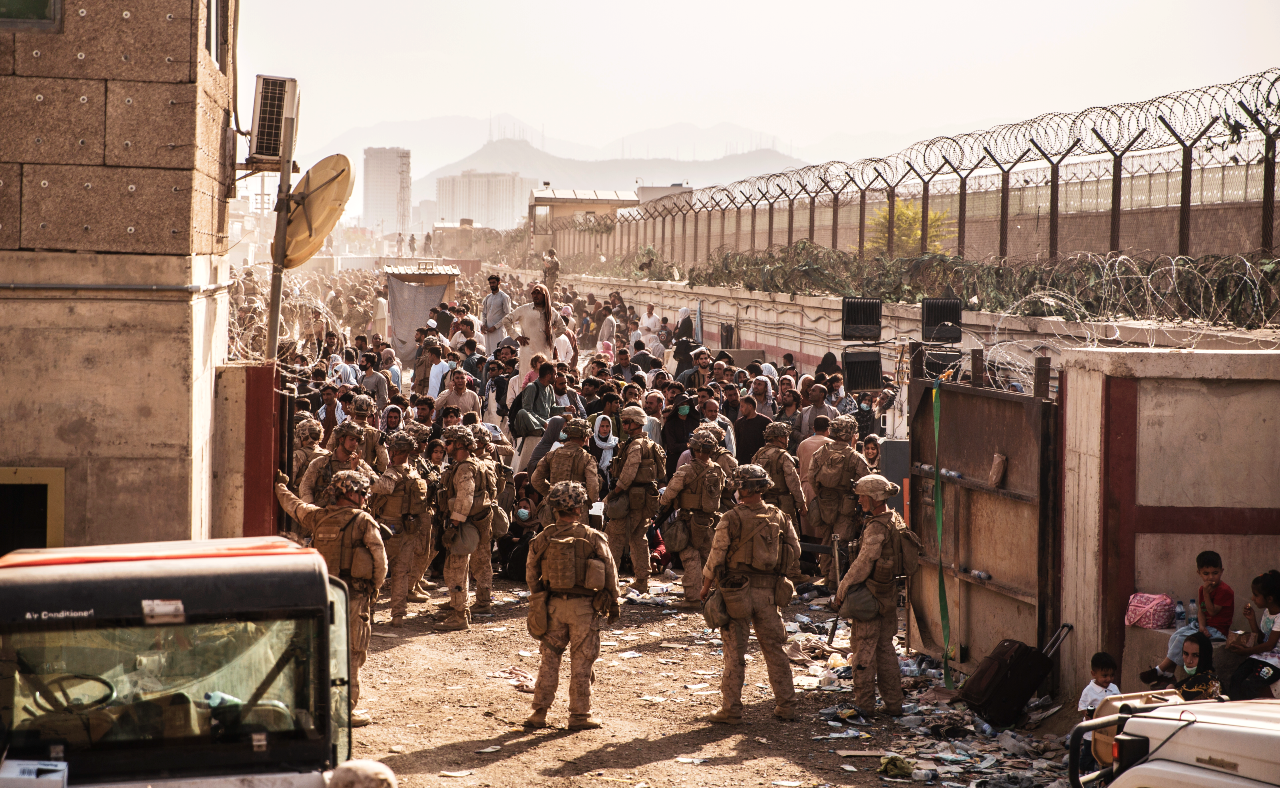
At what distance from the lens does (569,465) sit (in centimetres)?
909

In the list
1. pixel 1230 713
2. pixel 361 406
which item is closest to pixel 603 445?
pixel 361 406

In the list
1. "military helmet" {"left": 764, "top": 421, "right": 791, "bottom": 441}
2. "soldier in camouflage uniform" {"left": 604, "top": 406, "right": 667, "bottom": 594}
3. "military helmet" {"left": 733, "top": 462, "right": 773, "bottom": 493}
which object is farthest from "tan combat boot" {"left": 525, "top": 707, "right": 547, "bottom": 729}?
"military helmet" {"left": 764, "top": 421, "right": 791, "bottom": 441}

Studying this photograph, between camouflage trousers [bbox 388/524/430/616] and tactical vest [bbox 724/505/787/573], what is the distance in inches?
113

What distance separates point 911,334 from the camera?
16391mm

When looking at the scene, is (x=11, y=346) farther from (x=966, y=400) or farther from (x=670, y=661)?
(x=966, y=400)

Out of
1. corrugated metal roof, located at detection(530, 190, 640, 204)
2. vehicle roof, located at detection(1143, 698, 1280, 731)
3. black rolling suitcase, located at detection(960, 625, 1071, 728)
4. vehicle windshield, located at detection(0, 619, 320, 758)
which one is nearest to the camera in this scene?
vehicle windshield, located at detection(0, 619, 320, 758)

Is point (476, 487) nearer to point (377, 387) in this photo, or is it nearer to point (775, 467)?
point (775, 467)

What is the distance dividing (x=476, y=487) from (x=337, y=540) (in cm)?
231

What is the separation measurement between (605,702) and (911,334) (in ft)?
33.6

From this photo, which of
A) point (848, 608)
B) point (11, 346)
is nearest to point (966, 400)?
point (848, 608)

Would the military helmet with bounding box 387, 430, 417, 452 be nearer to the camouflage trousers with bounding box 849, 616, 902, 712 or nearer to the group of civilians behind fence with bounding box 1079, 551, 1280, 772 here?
the camouflage trousers with bounding box 849, 616, 902, 712

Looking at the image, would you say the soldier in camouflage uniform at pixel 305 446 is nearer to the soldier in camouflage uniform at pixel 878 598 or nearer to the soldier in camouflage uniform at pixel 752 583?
the soldier in camouflage uniform at pixel 752 583

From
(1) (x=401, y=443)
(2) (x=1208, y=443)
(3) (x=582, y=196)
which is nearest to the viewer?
(2) (x=1208, y=443)

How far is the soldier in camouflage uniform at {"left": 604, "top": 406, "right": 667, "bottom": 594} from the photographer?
31.2ft
